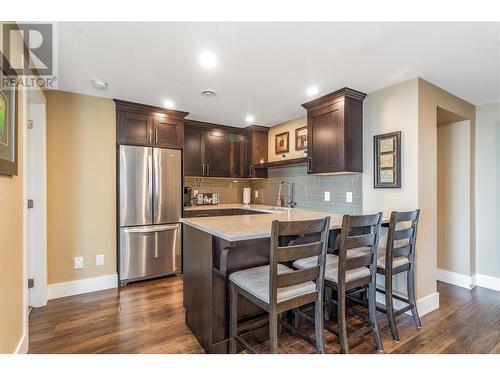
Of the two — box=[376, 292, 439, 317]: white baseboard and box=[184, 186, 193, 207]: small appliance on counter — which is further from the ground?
box=[184, 186, 193, 207]: small appliance on counter

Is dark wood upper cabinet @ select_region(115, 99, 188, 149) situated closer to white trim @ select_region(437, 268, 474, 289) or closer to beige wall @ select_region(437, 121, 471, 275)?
beige wall @ select_region(437, 121, 471, 275)

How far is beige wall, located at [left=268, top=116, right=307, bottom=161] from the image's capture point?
3.92m

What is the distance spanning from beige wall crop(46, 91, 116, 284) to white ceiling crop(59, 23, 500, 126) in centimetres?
27

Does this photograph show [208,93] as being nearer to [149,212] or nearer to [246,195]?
[149,212]

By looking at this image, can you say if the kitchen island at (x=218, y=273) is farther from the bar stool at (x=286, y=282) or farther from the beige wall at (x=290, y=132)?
the beige wall at (x=290, y=132)

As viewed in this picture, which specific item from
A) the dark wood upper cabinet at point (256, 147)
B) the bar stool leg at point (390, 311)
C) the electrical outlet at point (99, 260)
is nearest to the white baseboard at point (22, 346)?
the electrical outlet at point (99, 260)

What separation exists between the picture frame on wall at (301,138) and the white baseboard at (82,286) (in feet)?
10.2

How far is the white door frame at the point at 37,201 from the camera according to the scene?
2648mm

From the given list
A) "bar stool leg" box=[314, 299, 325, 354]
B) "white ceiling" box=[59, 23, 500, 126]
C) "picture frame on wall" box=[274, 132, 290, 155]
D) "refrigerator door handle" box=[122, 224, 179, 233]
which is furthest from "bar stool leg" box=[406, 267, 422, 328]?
"refrigerator door handle" box=[122, 224, 179, 233]

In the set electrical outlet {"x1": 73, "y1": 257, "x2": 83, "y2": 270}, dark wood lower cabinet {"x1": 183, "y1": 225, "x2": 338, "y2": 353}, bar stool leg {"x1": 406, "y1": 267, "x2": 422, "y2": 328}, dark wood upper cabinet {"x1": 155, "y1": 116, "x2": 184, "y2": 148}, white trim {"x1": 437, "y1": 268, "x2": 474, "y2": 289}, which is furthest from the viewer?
dark wood upper cabinet {"x1": 155, "y1": 116, "x2": 184, "y2": 148}

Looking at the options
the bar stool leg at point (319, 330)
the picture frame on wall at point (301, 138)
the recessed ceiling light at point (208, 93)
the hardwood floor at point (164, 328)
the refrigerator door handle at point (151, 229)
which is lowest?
the hardwood floor at point (164, 328)

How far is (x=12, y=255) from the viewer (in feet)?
5.36
